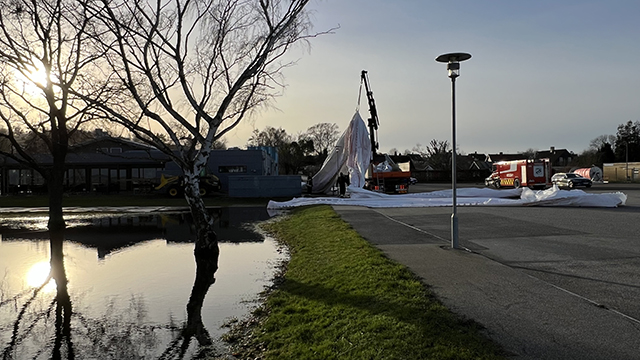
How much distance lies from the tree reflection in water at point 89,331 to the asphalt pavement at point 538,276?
336 cm

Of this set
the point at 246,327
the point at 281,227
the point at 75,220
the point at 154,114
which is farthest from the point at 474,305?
the point at 75,220

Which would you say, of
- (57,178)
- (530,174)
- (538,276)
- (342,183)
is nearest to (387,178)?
(342,183)

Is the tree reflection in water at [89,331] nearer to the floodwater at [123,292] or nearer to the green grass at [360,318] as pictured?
the floodwater at [123,292]

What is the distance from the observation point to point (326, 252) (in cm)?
1201

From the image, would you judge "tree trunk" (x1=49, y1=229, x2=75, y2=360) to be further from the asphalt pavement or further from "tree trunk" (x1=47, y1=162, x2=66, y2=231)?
"tree trunk" (x1=47, y1=162, x2=66, y2=231)

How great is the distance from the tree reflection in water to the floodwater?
1 centimetres

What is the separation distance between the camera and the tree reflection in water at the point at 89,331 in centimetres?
621

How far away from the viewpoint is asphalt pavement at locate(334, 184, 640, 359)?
5176mm

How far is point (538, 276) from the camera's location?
827cm

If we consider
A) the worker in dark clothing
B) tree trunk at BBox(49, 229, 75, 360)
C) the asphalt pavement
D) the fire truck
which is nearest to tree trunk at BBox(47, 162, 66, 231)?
tree trunk at BBox(49, 229, 75, 360)

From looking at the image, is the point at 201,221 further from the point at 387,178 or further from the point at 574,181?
the point at 574,181

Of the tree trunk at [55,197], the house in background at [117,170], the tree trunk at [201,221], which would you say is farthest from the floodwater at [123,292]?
the house in background at [117,170]

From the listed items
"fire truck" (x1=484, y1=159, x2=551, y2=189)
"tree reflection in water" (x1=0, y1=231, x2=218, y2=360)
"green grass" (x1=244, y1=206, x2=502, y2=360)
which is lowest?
"tree reflection in water" (x1=0, y1=231, x2=218, y2=360)

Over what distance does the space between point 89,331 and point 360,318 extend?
11.7ft
